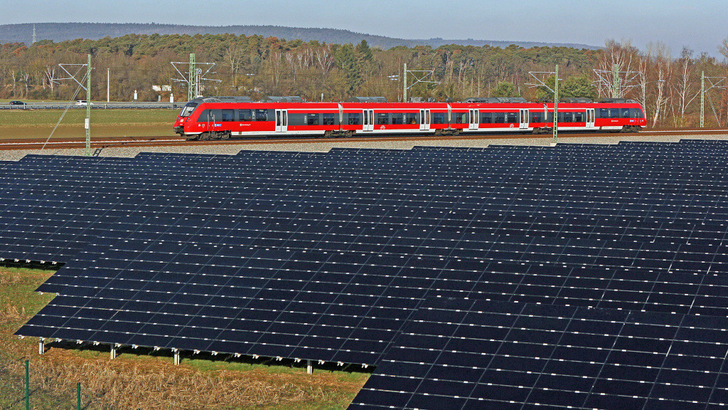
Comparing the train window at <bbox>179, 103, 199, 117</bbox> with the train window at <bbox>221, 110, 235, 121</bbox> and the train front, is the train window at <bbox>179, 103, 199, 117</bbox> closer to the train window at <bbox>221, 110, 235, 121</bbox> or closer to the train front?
Result: the train front

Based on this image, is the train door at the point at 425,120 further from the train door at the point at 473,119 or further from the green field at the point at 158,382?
the green field at the point at 158,382

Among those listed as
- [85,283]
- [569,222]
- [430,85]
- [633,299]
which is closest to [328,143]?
[569,222]

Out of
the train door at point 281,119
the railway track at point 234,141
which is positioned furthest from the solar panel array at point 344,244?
the train door at point 281,119

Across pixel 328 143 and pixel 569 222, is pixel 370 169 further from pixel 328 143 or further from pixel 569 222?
pixel 328 143

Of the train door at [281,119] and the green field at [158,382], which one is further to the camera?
the train door at [281,119]

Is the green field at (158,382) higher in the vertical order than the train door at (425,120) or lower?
lower

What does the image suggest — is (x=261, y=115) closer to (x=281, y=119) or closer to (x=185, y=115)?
(x=281, y=119)

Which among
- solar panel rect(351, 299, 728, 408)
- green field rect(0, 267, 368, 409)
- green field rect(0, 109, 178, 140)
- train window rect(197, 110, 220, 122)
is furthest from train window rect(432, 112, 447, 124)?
solar panel rect(351, 299, 728, 408)
